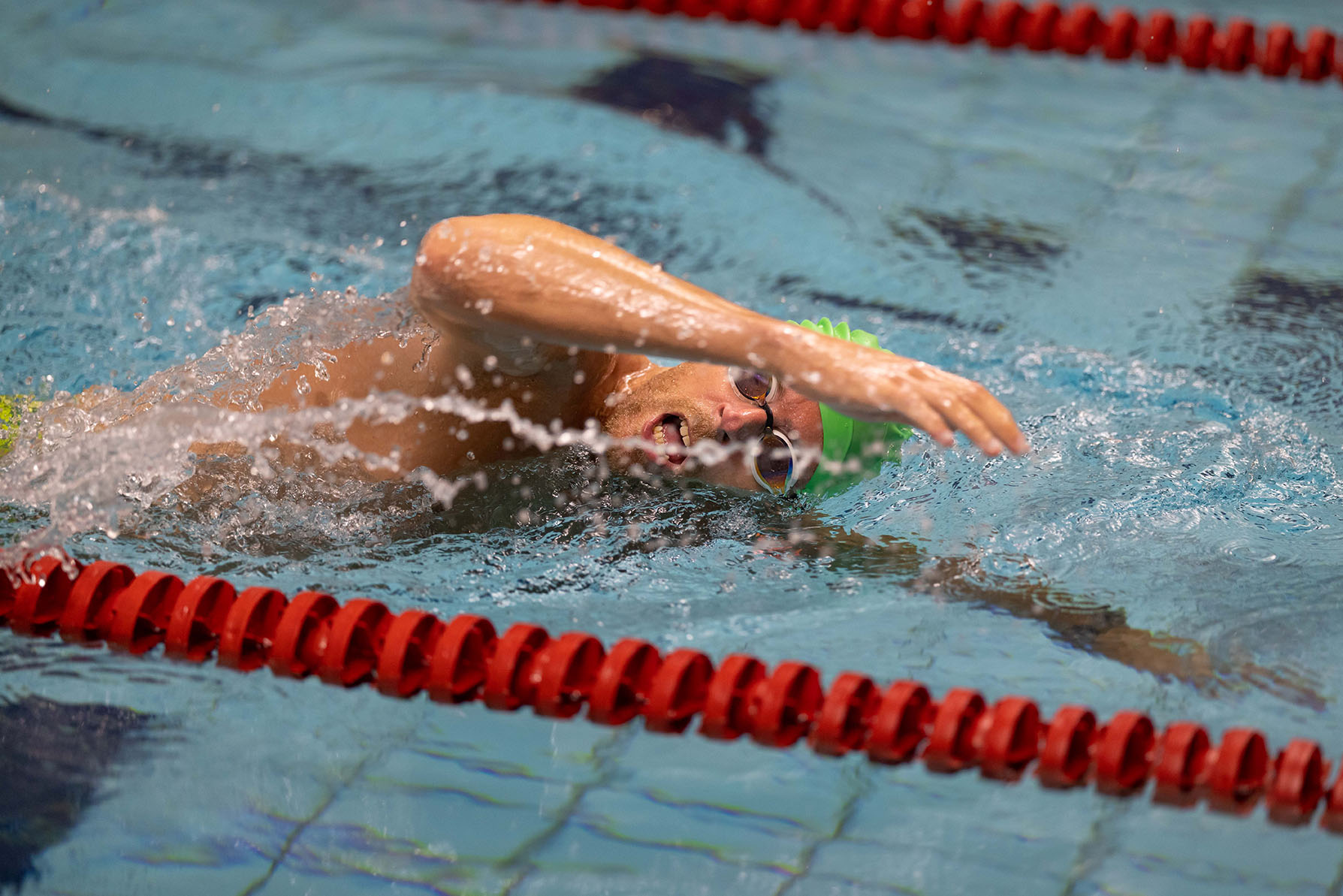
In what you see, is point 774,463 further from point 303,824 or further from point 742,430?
point 303,824

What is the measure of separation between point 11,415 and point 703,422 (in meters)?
1.29

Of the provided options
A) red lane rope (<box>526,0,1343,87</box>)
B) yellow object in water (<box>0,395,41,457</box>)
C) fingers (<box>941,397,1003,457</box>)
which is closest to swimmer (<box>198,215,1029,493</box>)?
fingers (<box>941,397,1003,457</box>)

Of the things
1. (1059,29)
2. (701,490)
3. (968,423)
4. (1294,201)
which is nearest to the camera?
(968,423)

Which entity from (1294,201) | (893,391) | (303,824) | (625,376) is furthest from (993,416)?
(1294,201)

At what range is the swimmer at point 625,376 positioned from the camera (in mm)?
1580

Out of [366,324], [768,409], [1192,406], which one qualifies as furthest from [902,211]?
[366,324]

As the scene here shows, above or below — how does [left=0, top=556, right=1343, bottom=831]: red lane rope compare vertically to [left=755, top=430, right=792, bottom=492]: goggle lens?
below

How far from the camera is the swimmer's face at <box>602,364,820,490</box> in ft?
7.02

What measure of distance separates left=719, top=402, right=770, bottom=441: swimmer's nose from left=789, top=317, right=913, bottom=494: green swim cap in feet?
0.40

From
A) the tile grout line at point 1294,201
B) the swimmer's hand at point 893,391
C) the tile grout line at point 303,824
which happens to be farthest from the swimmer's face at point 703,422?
the tile grout line at point 1294,201

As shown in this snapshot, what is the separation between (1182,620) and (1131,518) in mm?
387

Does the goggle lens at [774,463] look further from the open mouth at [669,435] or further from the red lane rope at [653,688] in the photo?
the red lane rope at [653,688]

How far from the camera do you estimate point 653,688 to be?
1.78 metres

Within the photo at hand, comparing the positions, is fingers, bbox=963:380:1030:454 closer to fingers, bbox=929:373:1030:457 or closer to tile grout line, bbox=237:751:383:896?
fingers, bbox=929:373:1030:457
